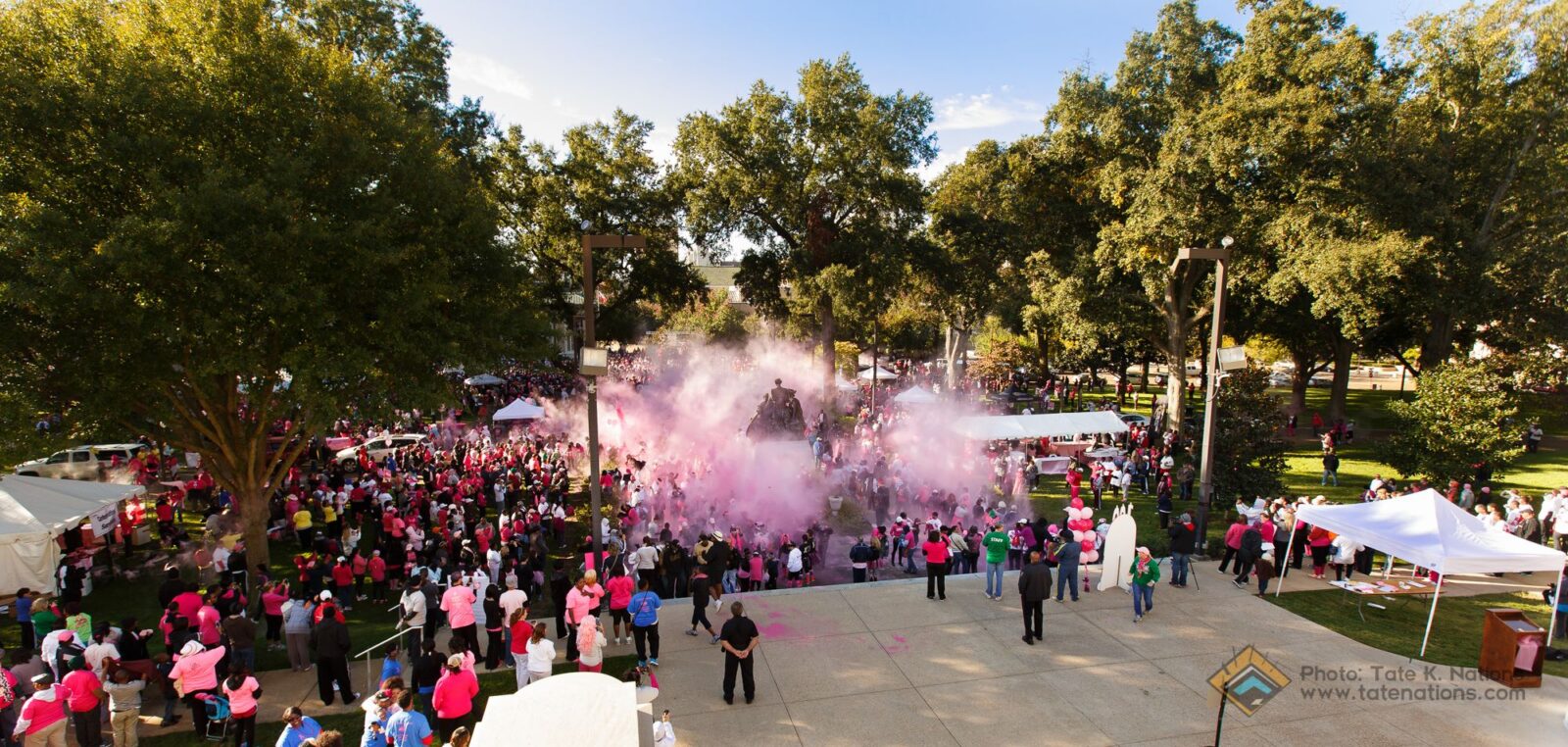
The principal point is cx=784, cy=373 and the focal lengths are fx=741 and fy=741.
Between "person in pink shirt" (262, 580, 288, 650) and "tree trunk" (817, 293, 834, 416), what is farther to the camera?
"tree trunk" (817, 293, 834, 416)

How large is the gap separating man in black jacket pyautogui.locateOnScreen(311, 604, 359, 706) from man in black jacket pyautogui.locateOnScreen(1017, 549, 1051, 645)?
885 cm

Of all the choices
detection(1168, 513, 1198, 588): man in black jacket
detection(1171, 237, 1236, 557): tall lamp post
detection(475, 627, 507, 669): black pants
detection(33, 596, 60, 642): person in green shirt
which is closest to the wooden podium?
detection(1168, 513, 1198, 588): man in black jacket

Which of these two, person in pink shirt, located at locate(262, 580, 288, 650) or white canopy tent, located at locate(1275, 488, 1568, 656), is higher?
white canopy tent, located at locate(1275, 488, 1568, 656)

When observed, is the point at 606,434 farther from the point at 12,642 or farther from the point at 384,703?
the point at 384,703

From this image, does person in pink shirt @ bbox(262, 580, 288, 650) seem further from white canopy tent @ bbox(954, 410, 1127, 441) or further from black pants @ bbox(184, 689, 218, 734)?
white canopy tent @ bbox(954, 410, 1127, 441)

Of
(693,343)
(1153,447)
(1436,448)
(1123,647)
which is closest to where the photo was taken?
(1123,647)

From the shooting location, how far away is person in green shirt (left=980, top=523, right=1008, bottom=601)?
39.8ft

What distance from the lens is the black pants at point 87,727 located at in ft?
25.8

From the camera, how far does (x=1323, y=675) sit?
32.2 feet

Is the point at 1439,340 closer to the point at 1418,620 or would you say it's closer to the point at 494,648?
the point at 1418,620

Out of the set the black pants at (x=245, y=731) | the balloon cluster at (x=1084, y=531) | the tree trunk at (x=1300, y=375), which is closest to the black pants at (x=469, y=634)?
the black pants at (x=245, y=731)

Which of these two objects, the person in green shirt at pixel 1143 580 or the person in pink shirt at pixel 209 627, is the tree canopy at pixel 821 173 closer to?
the person in green shirt at pixel 1143 580

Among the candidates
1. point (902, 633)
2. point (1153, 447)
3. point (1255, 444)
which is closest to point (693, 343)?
point (1153, 447)

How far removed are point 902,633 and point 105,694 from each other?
991 centimetres
